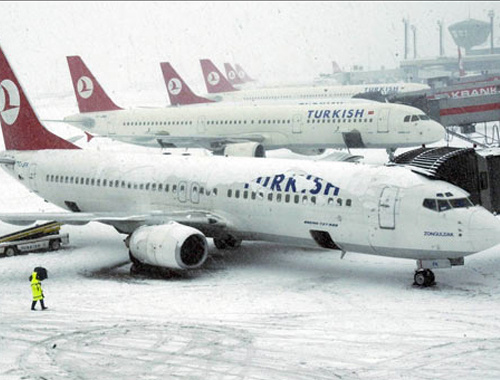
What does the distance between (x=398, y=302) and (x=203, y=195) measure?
8329 mm

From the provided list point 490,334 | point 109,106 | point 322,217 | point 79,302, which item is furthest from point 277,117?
point 490,334

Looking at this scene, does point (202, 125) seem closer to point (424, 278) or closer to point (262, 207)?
point (262, 207)

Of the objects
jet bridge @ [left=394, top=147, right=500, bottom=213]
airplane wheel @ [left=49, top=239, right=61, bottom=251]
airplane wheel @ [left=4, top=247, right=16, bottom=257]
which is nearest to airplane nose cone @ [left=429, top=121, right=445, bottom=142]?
jet bridge @ [left=394, top=147, right=500, bottom=213]

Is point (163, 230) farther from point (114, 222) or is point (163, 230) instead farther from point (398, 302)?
point (398, 302)

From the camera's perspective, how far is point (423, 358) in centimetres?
1469

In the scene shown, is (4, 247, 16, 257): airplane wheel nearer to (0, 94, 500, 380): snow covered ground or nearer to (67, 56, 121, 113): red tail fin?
(0, 94, 500, 380): snow covered ground

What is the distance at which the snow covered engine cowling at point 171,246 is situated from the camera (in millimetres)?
21594

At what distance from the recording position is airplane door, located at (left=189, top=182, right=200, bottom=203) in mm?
24609

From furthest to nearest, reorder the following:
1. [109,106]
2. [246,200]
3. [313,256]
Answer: [109,106]
[313,256]
[246,200]

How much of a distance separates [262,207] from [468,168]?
6807mm

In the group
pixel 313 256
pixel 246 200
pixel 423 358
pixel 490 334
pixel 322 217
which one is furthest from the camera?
pixel 313 256

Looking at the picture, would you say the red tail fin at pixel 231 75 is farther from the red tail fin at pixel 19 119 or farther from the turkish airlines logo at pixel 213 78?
the red tail fin at pixel 19 119

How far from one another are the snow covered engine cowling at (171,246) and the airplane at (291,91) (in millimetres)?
52153

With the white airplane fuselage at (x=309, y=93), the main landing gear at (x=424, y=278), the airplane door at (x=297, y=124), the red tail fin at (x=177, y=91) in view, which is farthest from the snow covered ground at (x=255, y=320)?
the white airplane fuselage at (x=309, y=93)
